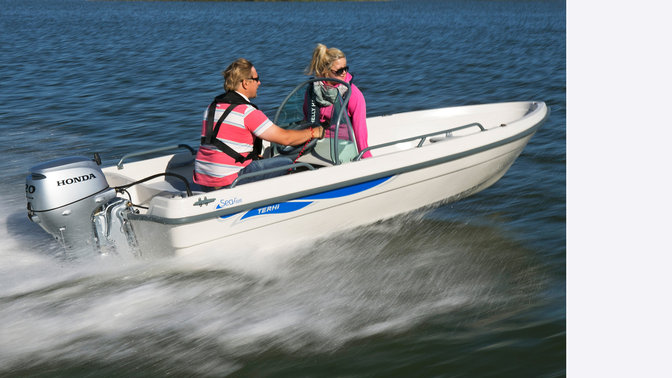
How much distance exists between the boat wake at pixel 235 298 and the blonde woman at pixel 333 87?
0.85m

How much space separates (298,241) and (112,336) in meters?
1.54

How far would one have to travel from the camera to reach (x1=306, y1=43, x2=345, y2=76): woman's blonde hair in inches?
200

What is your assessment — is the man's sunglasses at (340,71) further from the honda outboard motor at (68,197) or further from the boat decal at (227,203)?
the honda outboard motor at (68,197)

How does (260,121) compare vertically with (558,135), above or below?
above

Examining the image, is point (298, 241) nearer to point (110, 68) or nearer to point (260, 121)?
point (260, 121)

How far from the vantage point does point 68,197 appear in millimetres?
4273

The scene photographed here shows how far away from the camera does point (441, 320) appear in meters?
4.12

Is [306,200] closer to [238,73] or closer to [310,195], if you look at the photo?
[310,195]

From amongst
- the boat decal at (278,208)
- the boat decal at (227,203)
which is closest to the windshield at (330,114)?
the boat decal at (278,208)

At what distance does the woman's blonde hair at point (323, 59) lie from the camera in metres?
5.09

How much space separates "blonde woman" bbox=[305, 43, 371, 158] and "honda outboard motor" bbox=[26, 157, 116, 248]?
1743mm

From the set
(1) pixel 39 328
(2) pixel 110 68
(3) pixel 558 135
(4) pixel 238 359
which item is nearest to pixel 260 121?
(4) pixel 238 359

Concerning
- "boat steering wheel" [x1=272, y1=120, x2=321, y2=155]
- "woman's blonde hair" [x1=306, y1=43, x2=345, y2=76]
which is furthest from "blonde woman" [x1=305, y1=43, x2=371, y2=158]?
"boat steering wheel" [x1=272, y1=120, x2=321, y2=155]

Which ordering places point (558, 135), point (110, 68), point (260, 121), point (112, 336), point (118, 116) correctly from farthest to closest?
point (110, 68), point (118, 116), point (558, 135), point (260, 121), point (112, 336)
